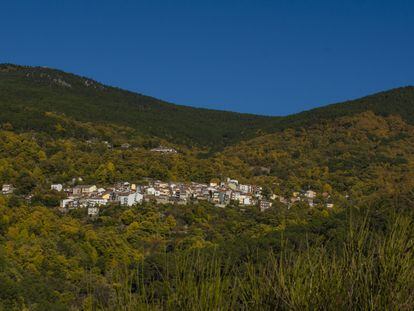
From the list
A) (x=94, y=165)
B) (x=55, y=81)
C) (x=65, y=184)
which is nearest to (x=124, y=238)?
(x=65, y=184)

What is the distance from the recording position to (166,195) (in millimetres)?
37469

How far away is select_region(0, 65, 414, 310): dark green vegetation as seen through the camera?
109 inches

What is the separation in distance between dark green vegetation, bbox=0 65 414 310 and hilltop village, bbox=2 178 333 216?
0.97 meters

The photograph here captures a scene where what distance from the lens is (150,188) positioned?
37.8 meters

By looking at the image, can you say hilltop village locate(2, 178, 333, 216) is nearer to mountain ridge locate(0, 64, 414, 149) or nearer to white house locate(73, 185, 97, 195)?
white house locate(73, 185, 97, 195)

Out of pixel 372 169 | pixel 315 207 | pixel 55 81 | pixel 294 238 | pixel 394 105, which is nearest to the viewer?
pixel 294 238

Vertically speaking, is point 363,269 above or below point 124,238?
above

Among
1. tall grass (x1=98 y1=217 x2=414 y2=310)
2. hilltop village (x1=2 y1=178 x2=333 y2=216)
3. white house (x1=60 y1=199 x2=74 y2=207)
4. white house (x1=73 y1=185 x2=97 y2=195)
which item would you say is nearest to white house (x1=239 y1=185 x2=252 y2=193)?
hilltop village (x1=2 y1=178 x2=333 y2=216)

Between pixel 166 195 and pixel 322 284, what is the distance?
114 ft

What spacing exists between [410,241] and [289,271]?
0.53 meters

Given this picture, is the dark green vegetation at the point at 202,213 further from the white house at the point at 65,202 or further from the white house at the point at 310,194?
the white house at the point at 310,194

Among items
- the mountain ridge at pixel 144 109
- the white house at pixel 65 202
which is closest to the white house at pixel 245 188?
the white house at pixel 65 202

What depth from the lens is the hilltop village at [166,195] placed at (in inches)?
1358

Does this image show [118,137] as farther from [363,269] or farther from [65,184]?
[363,269]
